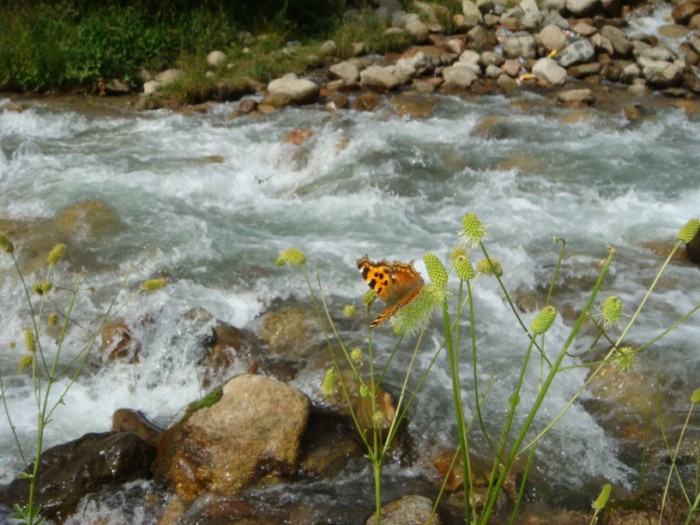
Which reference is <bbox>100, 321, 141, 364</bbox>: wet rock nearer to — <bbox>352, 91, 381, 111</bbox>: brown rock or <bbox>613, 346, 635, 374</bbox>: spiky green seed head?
<bbox>613, 346, 635, 374</bbox>: spiky green seed head

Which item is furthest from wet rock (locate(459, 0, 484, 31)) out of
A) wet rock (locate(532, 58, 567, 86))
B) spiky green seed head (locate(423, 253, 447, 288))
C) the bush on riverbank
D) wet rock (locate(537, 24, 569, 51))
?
spiky green seed head (locate(423, 253, 447, 288))

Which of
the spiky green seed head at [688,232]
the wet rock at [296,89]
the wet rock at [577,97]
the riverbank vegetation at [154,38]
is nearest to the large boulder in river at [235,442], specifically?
the spiky green seed head at [688,232]

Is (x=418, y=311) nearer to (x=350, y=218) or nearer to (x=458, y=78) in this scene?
(x=350, y=218)

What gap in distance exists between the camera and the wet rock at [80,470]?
3988 mm

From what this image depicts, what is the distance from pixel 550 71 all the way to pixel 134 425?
374 inches

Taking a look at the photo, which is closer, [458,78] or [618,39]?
[458,78]

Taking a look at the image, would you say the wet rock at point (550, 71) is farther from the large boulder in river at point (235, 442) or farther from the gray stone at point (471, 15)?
the large boulder in river at point (235, 442)

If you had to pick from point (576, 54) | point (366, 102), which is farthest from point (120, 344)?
point (576, 54)

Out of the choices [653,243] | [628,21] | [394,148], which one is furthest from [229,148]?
[628,21]

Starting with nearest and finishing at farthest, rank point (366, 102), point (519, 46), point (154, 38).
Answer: point (366, 102) → point (154, 38) → point (519, 46)

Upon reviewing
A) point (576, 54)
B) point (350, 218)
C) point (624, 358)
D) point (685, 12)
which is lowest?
point (350, 218)

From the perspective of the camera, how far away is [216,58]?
12.4m

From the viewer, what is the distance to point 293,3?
45.6 feet

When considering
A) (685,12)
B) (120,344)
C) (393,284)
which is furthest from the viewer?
(685,12)
